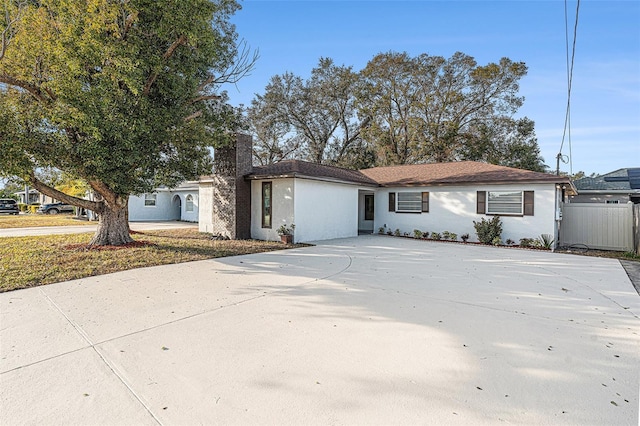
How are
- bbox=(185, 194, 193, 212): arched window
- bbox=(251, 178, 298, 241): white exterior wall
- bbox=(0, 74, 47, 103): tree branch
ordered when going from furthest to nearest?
bbox=(185, 194, 193, 212): arched window
bbox=(251, 178, 298, 241): white exterior wall
bbox=(0, 74, 47, 103): tree branch

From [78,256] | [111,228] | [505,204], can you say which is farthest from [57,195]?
[505,204]

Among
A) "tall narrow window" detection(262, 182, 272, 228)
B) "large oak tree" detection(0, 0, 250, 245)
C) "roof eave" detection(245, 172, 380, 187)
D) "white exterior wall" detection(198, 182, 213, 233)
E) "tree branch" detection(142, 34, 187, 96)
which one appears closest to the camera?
"large oak tree" detection(0, 0, 250, 245)

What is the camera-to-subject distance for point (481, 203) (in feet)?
44.8

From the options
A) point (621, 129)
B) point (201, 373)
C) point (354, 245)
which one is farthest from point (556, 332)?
point (621, 129)

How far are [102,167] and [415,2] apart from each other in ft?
33.9

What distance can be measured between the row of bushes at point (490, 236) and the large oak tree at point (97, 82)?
1119 centimetres

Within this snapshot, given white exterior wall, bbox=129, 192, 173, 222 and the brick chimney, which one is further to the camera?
white exterior wall, bbox=129, 192, 173, 222

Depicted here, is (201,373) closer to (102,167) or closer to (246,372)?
(246,372)

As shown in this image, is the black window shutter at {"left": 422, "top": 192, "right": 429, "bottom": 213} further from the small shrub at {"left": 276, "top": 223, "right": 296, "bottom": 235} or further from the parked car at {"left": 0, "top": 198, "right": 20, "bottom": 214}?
the parked car at {"left": 0, "top": 198, "right": 20, "bottom": 214}

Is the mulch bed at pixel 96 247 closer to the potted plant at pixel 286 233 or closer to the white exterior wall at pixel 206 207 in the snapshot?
the potted plant at pixel 286 233

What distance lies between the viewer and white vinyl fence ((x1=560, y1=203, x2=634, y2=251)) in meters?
11.6

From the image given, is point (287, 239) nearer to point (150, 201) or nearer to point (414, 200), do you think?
point (414, 200)

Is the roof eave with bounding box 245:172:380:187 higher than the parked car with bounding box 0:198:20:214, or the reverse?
the roof eave with bounding box 245:172:380:187

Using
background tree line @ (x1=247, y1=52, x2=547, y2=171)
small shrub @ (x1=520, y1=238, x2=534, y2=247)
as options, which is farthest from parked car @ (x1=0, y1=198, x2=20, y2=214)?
small shrub @ (x1=520, y1=238, x2=534, y2=247)
